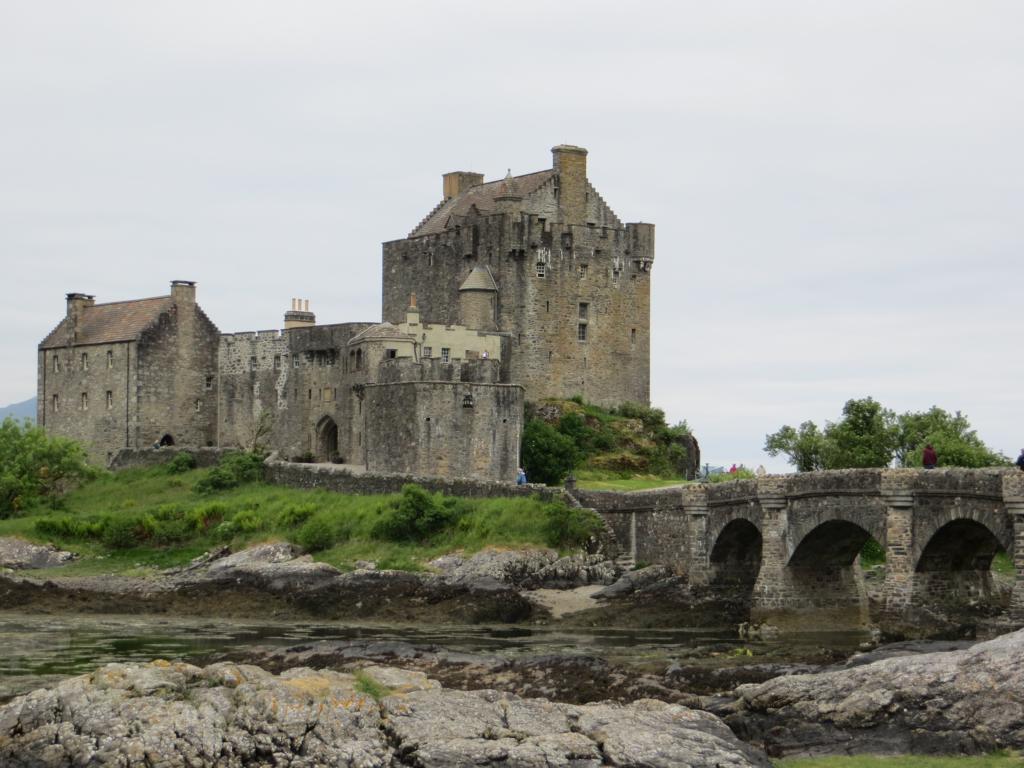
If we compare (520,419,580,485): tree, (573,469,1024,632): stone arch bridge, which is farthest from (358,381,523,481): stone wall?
(573,469,1024,632): stone arch bridge

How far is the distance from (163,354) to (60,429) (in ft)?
20.8

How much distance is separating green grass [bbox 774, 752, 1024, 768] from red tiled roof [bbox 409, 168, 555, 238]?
45.1 metres

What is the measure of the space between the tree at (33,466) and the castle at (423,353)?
4.24 metres

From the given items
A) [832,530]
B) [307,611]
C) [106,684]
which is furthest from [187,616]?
[106,684]

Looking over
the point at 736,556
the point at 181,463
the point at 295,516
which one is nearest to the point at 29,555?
the point at 295,516

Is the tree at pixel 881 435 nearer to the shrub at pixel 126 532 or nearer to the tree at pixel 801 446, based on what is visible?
the tree at pixel 801 446

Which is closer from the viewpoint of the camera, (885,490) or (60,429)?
(885,490)

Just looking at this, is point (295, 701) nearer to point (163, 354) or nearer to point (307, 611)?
point (307, 611)

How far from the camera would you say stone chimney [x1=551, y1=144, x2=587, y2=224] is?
7506 cm

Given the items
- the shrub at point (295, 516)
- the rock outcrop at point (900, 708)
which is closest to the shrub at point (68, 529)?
the shrub at point (295, 516)

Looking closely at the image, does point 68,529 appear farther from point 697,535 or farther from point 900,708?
point 900,708

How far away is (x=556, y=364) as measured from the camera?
7362 cm

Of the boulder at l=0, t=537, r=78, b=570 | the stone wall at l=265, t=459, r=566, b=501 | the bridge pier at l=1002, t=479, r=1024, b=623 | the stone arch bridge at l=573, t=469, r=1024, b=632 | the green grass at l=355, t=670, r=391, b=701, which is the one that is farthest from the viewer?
the boulder at l=0, t=537, r=78, b=570

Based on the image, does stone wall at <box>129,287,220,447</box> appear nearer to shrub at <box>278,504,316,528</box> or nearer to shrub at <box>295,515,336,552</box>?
shrub at <box>278,504,316,528</box>
